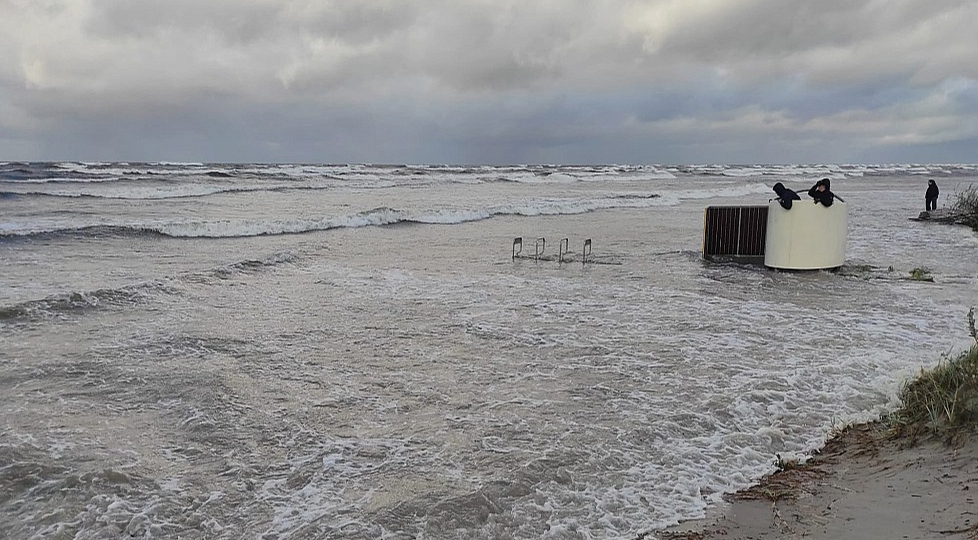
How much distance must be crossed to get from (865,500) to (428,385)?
3.50 metres

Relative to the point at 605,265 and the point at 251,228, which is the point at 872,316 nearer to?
the point at 605,265

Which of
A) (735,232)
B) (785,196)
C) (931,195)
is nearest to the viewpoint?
(785,196)

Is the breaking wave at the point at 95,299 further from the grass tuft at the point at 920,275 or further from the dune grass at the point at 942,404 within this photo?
the grass tuft at the point at 920,275

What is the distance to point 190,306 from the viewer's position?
9.48 meters

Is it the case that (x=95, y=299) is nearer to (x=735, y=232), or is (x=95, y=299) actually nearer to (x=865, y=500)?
(x=865, y=500)

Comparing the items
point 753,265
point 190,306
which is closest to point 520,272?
point 753,265

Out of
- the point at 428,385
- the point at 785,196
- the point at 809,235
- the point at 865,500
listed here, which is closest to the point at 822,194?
the point at 785,196

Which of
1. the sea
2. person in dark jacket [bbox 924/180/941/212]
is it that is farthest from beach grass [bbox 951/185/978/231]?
the sea

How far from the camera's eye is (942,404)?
459cm

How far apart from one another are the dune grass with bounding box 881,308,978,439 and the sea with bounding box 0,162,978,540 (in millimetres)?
398

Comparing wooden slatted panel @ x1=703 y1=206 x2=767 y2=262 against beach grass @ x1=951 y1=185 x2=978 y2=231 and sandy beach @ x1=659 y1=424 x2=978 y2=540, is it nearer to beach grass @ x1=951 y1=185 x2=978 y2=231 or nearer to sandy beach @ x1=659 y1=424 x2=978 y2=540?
sandy beach @ x1=659 y1=424 x2=978 y2=540

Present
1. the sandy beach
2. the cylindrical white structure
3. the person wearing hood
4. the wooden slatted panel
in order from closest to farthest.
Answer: the sandy beach < the person wearing hood < the cylindrical white structure < the wooden slatted panel

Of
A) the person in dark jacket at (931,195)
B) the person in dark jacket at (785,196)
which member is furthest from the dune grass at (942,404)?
the person in dark jacket at (931,195)

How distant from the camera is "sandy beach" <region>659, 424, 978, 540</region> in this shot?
11.1 ft
